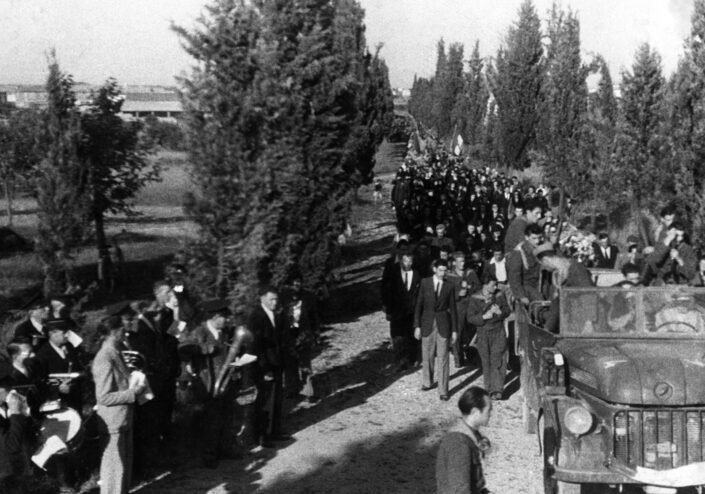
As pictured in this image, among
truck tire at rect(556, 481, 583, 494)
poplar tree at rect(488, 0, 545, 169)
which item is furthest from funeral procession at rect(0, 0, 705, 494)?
poplar tree at rect(488, 0, 545, 169)

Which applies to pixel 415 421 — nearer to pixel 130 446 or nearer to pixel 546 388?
pixel 546 388

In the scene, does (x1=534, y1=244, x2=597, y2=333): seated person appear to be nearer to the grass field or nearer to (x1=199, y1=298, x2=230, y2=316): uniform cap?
(x1=199, y1=298, x2=230, y2=316): uniform cap

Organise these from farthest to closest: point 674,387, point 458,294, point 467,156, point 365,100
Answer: point 467,156 < point 365,100 < point 458,294 < point 674,387

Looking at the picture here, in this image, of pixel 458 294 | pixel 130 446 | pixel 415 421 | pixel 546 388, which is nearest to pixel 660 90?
pixel 458 294

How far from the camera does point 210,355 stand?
30.9 feet

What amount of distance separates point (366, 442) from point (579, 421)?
11.0ft

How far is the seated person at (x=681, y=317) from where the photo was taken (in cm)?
930

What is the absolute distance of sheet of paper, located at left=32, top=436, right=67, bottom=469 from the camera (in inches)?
299

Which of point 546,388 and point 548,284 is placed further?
point 548,284

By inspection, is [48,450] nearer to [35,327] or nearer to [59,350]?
[59,350]

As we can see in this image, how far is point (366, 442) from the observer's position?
35.3 feet

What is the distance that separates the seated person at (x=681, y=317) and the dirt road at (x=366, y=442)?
194cm

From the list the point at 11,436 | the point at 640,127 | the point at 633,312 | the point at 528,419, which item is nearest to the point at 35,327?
the point at 11,436

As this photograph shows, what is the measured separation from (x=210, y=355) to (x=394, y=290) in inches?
213
